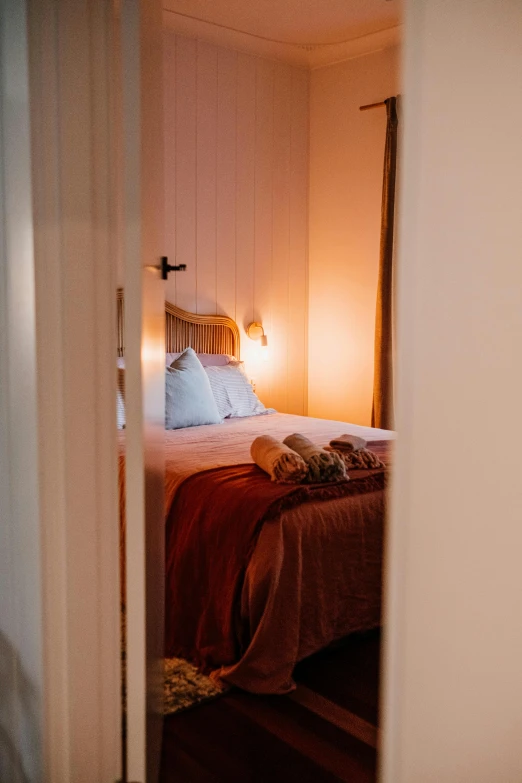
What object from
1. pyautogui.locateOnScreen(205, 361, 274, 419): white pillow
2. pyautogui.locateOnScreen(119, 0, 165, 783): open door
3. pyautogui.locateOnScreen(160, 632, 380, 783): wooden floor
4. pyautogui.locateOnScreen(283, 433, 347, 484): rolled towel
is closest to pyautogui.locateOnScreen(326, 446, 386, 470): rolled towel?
pyautogui.locateOnScreen(283, 433, 347, 484): rolled towel

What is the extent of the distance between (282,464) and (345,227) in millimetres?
2824

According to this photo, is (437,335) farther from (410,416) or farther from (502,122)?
(502,122)

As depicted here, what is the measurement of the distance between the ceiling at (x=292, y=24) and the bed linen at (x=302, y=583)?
109 inches

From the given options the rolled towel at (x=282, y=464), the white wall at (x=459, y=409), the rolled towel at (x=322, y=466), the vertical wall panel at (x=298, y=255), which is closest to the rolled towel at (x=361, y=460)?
the rolled towel at (x=322, y=466)

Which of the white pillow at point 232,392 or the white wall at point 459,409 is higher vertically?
the white wall at point 459,409

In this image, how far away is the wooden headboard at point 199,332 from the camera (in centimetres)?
477

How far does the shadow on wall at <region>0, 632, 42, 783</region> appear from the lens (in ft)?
5.42

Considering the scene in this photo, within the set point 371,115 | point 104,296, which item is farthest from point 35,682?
point 371,115

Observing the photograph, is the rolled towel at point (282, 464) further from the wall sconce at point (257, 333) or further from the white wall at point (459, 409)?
the wall sconce at point (257, 333)

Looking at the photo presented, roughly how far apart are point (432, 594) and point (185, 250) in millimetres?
4175

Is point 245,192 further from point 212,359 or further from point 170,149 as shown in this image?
point 212,359

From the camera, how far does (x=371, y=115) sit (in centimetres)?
504

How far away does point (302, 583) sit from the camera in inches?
107

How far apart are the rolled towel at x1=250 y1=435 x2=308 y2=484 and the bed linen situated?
0.50ft
